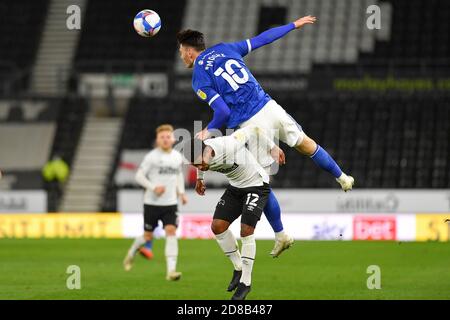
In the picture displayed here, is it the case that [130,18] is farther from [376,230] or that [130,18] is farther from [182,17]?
[376,230]

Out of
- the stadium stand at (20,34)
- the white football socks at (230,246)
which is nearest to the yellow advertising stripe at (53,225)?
the stadium stand at (20,34)

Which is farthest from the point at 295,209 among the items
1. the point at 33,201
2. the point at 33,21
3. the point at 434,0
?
the point at 33,21

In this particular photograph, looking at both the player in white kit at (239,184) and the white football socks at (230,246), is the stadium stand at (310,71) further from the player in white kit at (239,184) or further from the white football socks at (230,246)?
the player in white kit at (239,184)

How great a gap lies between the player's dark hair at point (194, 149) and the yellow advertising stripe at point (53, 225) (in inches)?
593

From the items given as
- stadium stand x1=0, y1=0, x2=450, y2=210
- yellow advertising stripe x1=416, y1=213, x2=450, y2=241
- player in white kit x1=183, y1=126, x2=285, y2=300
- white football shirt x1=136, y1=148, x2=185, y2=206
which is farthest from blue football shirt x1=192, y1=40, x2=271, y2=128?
stadium stand x1=0, y1=0, x2=450, y2=210

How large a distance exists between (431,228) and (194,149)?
13.6m

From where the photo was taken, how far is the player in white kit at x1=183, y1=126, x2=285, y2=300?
10.5m

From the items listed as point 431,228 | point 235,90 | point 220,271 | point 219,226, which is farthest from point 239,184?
point 431,228

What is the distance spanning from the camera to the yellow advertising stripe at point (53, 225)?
25.3 m

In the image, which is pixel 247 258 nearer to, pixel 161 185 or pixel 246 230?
pixel 246 230

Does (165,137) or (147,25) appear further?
(165,137)

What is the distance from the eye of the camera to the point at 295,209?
26266 millimetres

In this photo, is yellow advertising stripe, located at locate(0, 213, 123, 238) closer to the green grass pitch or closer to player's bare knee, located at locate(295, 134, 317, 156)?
the green grass pitch

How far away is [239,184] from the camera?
11.0 m
